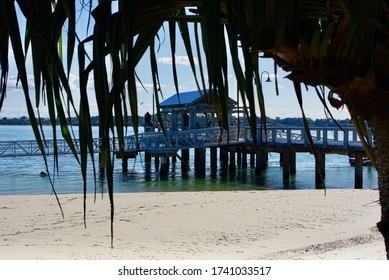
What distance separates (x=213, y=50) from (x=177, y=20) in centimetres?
36

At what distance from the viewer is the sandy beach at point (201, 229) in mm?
6500

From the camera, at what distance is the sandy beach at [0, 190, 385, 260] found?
650 cm

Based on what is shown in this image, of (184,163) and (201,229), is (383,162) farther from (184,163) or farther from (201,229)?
(201,229)

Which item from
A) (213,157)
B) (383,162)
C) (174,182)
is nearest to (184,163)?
(383,162)

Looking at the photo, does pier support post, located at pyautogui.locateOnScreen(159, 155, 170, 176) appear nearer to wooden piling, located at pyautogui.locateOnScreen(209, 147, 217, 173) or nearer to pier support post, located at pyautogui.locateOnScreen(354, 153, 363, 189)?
wooden piling, located at pyautogui.locateOnScreen(209, 147, 217, 173)

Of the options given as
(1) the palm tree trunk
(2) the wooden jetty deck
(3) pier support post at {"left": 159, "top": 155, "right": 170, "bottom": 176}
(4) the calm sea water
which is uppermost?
(1) the palm tree trunk

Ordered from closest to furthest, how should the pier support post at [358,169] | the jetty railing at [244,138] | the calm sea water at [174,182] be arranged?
the pier support post at [358,169] < the jetty railing at [244,138] < the calm sea water at [174,182]

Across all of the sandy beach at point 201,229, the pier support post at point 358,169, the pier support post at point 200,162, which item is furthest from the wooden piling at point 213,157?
the sandy beach at point 201,229

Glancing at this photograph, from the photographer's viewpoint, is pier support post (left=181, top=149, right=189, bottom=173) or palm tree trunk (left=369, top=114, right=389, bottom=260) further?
palm tree trunk (left=369, top=114, right=389, bottom=260)

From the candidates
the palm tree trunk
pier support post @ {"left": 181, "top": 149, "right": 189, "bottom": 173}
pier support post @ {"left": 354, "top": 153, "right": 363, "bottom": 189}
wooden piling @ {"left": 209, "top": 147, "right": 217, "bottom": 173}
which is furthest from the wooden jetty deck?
the palm tree trunk

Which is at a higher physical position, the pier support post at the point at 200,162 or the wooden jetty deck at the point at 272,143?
the wooden jetty deck at the point at 272,143

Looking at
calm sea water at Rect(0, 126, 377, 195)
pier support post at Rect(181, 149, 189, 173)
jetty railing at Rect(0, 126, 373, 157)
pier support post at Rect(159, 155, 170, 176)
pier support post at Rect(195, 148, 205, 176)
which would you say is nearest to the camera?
pier support post at Rect(181, 149, 189, 173)

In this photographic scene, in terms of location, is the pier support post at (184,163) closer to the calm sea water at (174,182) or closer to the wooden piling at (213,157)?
the calm sea water at (174,182)

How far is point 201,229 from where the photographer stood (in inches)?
327
